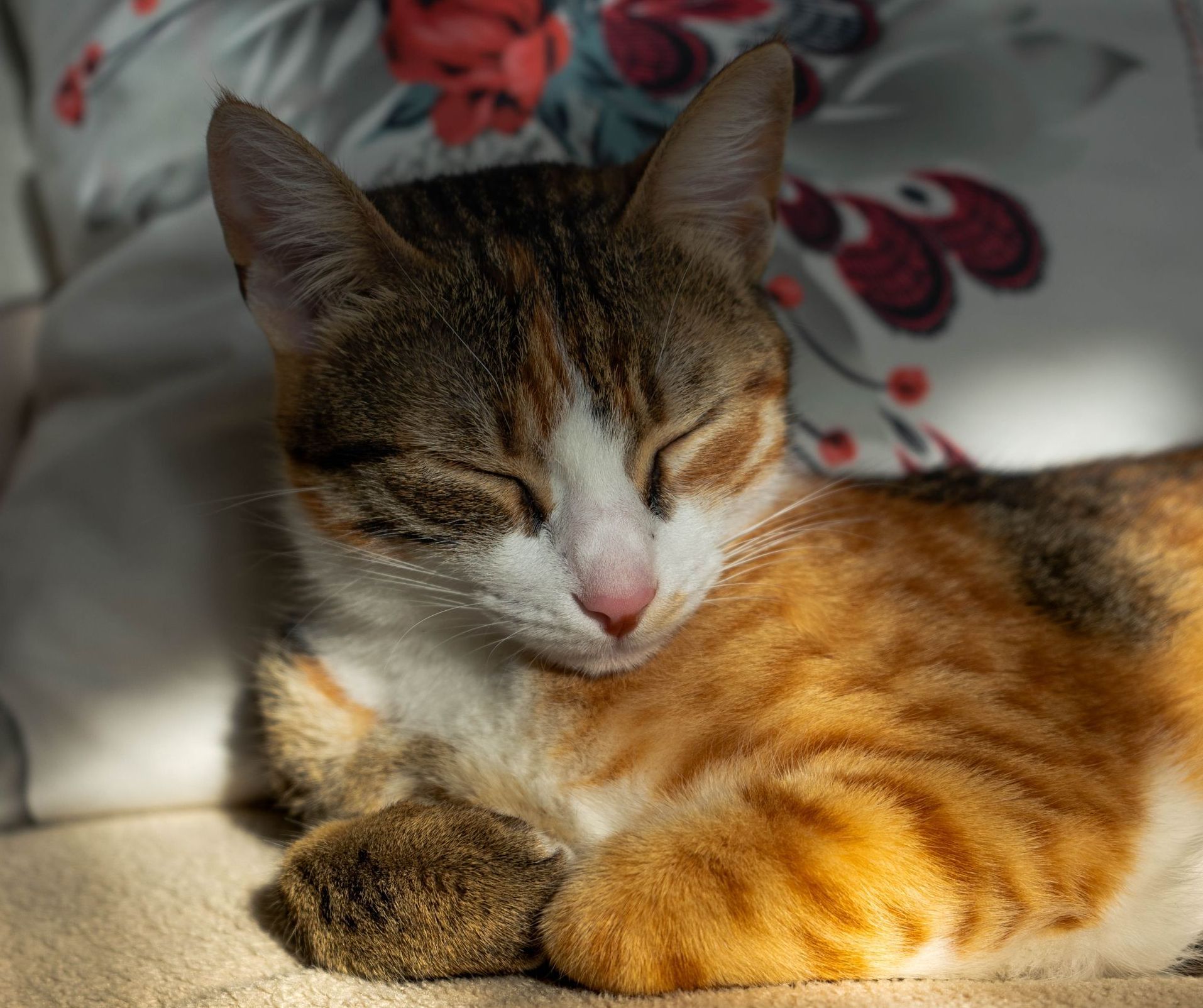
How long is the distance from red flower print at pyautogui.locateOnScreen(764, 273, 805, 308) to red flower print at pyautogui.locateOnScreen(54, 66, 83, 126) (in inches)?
52.7

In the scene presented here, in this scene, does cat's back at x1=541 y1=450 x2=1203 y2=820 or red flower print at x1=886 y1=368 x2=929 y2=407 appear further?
red flower print at x1=886 y1=368 x2=929 y2=407

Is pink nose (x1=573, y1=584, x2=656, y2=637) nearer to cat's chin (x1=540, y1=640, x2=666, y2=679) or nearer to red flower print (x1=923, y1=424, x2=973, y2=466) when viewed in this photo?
cat's chin (x1=540, y1=640, x2=666, y2=679)

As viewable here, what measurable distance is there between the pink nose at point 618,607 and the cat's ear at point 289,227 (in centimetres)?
48

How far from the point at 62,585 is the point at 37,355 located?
55 centimetres

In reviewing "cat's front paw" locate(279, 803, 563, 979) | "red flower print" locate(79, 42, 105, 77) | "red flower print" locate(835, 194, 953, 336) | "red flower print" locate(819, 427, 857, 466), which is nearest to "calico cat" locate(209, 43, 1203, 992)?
"cat's front paw" locate(279, 803, 563, 979)

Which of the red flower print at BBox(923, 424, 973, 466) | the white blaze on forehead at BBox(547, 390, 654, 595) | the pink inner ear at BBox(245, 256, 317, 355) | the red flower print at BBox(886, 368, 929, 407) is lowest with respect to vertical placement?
the red flower print at BBox(923, 424, 973, 466)

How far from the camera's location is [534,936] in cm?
117

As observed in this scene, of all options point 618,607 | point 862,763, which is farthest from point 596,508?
point 862,763

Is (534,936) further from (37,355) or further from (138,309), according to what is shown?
(37,355)

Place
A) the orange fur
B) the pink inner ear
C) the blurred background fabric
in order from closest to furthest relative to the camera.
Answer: the orange fur
the pink inner ear
the blurred background fabric

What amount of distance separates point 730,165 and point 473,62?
0.73 m

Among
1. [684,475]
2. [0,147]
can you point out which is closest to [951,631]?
[684,475]

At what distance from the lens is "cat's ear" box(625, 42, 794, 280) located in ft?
4.28

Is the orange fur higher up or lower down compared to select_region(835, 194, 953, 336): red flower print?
lower down
